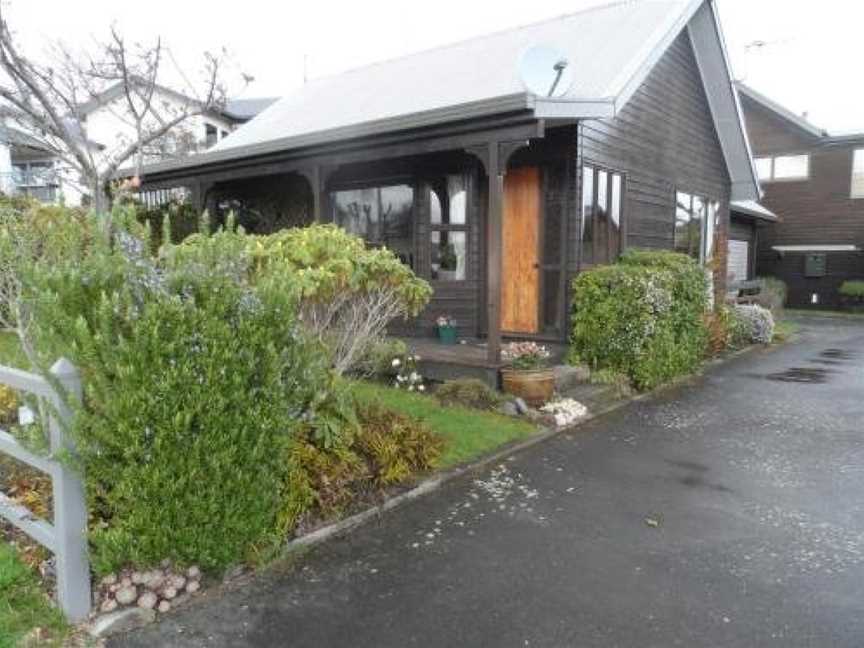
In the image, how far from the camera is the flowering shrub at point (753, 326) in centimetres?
1306

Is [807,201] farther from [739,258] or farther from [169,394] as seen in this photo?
[169,394]

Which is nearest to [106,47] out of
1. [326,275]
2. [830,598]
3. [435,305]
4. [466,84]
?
[466,84]

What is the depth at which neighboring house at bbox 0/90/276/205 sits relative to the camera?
16578 mm

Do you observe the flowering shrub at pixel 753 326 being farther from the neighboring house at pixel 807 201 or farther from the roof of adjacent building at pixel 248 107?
the roof of adjacent building at pixel 248 107

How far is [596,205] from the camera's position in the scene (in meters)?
9.43

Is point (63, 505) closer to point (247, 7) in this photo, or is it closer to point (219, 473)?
point (219, 473)

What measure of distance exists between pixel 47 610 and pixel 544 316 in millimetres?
7389

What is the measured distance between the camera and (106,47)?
13039mm

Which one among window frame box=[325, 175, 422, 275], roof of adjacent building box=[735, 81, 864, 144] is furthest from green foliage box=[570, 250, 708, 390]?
roof of adjacent building box=[735, 81, 864, 144]

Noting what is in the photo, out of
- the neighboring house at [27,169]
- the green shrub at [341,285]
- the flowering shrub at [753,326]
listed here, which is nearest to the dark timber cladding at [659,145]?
the flowering shrub at [753,326]

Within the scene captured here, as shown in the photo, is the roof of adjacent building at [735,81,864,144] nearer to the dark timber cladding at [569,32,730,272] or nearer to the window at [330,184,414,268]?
the dark timber cladding at [569,32,730,272]

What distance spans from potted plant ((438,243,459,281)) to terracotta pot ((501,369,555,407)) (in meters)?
3.27

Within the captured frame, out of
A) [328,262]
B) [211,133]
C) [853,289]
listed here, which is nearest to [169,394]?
[328,262]

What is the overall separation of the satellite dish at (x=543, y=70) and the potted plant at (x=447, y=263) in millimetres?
2697
